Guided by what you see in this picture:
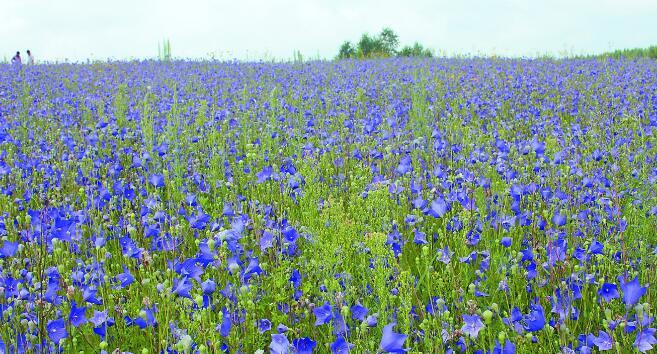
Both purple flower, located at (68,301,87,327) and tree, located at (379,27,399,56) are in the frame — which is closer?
purple flower, located at (68,301,87,327)

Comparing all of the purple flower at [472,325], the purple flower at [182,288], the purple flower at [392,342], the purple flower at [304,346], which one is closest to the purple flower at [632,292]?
the purple flower at [472,325]

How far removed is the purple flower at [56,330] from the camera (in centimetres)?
237

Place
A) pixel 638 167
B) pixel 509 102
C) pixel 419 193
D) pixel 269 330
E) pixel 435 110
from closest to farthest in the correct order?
1. pixel 269 330
2. pixel 419 193
3. pixel 638 167
4. pixel 435 110
5. pixel 509 102

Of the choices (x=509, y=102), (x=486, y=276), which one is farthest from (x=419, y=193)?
(x=509, y=102)

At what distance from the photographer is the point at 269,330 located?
2.61 m

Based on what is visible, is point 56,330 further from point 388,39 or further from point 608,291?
point 388,39

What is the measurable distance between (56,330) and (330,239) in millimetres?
1361

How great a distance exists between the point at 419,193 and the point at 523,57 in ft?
51.2

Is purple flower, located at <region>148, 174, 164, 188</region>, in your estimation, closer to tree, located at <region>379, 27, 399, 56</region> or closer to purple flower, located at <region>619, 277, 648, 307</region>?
purple flower, located at <region>619, 277, 648, 307</region>

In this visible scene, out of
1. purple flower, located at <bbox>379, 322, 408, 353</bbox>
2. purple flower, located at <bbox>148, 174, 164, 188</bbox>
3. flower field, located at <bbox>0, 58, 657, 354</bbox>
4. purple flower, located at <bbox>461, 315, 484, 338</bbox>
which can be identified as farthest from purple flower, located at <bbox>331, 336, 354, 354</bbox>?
purple flower, located at <bbox>148, 174, 164, 188</bbox>

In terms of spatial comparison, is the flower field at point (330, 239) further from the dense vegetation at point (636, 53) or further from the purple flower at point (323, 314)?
the dense vegetation at point (636, 53)

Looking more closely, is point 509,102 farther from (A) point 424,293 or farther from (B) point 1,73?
(B) point 1,73

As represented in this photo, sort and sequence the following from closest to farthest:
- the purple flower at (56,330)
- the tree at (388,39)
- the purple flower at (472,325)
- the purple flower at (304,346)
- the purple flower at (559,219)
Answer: the purple flower at (304,346) → the purple flower at (472,325) → the purple flower at (56,330) → the purple flower at (559,219) → the tree at (388,39)

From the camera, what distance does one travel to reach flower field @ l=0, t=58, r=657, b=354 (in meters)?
2.37
